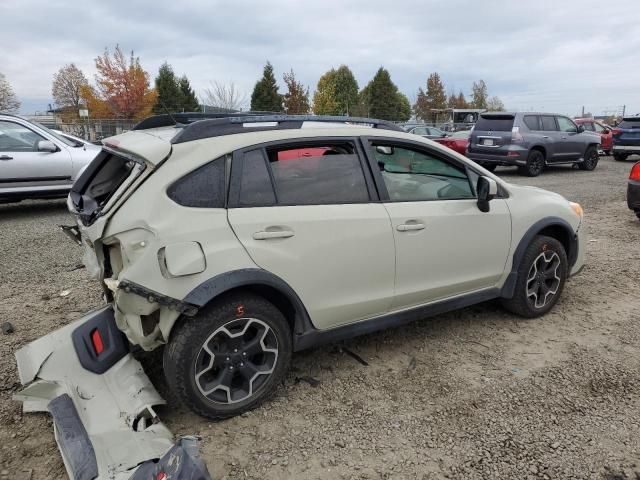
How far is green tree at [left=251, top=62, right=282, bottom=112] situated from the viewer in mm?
41125

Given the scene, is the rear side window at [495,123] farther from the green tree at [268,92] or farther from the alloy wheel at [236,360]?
the green tree at [268,92]

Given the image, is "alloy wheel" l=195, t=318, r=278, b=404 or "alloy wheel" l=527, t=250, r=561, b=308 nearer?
"alloy wheel" l=195, t=318, r=278, b=404

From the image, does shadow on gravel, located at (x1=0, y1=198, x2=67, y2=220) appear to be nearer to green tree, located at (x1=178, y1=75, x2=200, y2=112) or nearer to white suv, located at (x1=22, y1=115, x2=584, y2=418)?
white suv, located at (x1=22, y1=115, x2=584, y2=418)

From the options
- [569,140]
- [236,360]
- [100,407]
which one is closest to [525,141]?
Answer: [569,140]

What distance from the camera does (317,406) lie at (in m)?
2.95

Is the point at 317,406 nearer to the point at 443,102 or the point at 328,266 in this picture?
the point at 328,266

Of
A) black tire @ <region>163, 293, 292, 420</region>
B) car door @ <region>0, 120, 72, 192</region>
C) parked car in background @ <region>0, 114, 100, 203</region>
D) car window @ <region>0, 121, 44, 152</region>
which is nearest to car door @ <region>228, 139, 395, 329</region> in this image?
black tire @ <region>163, 293, 292, 420</region>

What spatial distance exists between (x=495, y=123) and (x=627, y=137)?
7.48 m

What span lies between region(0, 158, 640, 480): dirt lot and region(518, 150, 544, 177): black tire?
1022 cm

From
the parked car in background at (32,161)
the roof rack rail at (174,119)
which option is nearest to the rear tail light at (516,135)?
the parked car in background at (32,161)

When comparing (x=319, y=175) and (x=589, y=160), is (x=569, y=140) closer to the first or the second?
(x=589, y=160)

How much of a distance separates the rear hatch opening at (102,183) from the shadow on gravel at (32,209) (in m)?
6.25

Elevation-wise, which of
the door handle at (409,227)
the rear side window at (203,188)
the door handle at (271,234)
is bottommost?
the door handle at (409,227)

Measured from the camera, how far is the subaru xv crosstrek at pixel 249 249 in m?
2.57
